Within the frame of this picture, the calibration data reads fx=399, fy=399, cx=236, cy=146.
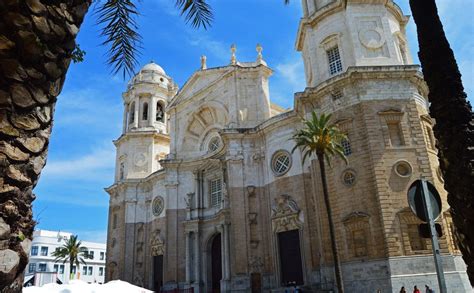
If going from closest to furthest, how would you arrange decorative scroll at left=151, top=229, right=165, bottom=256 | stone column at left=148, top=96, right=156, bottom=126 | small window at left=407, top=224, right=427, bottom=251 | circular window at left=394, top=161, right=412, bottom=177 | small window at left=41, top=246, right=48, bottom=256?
small window at left=407, top=224, right=427, bottom=251 → circular window at left=394, top=161, right=412, bottom=177 → decorative scroll at left=151, top=229, right=165, bottom=256 → stone column at left=148, top=96, right=156, bottom=126 → small window at left=41, top=246, right=48, bottom=256

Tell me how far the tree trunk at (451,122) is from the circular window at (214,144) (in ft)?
108

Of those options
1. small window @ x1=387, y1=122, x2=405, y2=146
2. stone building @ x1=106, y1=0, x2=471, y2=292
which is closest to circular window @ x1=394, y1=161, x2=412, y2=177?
stone building @ x1=106, y1=0, x2=471, y2=292

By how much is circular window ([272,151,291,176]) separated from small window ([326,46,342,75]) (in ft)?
23.7

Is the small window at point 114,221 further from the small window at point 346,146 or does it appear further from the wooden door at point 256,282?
the small window at point 346,146

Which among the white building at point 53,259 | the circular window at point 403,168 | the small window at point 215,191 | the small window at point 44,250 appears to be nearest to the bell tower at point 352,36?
the circular window at point 403,168

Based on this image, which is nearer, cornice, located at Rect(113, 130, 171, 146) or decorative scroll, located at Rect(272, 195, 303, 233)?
decorative scroll, located at Rect(272, 195, 303, 233)

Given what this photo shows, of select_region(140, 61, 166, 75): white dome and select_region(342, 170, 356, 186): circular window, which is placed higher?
select_region(140, 61, 166, 75): white dome

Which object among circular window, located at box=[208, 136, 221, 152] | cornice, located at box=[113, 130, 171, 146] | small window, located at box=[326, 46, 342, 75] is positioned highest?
cornice, located at box=[113, 130, 171, 146]

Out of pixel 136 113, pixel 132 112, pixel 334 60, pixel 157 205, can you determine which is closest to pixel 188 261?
pixel 157 205

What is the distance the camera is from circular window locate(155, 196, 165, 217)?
138 ft

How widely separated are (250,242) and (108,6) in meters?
26.6

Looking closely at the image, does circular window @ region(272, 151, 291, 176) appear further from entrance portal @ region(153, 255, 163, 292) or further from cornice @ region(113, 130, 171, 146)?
cornice @ region(113, 130, 171, 146)

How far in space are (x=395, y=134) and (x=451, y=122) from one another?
20.0 meters

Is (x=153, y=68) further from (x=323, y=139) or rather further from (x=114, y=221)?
(x=323, y=139)
